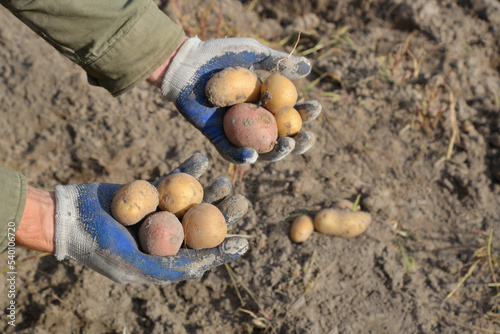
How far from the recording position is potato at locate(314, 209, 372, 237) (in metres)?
2.66

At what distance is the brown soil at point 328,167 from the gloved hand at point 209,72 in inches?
25.7

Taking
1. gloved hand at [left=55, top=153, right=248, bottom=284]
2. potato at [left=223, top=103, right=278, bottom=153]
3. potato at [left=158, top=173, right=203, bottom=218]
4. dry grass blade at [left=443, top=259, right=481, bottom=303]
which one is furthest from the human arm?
dry grass blade at [left=443, top=259, right=481, bottom=303]

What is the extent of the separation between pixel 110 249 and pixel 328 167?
5.38ft

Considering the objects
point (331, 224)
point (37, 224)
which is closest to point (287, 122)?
point (331, 224)

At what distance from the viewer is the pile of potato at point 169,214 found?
1.92m

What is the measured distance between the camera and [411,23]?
152 inches

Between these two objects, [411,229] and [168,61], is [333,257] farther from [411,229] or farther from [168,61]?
[168,61]

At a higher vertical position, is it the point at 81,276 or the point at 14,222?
the point at 14,222

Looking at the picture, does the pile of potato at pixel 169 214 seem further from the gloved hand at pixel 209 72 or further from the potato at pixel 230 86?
the potato at pixel 230 86

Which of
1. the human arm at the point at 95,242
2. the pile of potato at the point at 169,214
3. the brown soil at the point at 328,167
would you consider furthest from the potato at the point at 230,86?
the brown soil at the point at 328,167

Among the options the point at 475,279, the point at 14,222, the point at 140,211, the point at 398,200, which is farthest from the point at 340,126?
the point at 14,222

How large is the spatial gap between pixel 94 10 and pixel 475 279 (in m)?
2.50

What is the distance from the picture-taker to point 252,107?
221 centimetres

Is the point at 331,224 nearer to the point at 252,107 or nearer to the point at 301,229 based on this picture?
the point at 301,229
